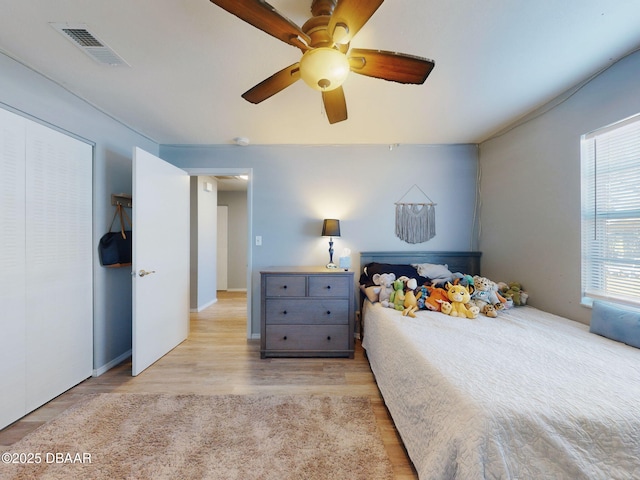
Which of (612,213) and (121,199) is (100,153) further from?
(612,213)

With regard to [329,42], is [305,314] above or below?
below

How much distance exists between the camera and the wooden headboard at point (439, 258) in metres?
3.06

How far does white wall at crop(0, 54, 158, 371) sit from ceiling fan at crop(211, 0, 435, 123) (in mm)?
1747

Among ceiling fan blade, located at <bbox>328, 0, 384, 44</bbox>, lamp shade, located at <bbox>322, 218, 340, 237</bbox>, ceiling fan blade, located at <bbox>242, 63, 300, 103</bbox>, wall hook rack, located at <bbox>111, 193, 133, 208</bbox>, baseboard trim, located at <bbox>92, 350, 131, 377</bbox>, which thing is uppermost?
ceiling fan blade, located at <bbox>328, 0, 384, 44</bbox>

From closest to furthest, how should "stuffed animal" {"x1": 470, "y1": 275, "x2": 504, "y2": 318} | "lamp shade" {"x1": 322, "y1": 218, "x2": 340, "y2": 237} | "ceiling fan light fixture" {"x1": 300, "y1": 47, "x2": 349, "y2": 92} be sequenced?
"ceiling fan light fixture" {"x1": 300, "y1": 47, "x2": 349, "y2": 92} < "stuffed animal" {"x1": 470, "y1": 275, "x2": 504, "y2": 318} < "lamp shade" {"x1": 322, "y1": 218, "x2": 340, "y2": 237}

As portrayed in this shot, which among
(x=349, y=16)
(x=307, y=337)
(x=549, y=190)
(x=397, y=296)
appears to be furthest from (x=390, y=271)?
(x=349, y=16)

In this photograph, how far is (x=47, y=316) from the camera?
186 cm

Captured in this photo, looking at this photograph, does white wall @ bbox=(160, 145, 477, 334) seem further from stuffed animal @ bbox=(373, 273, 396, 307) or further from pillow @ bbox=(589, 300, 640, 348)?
pillow @ bbox=(589, 300, 640, 348)

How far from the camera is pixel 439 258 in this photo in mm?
3061

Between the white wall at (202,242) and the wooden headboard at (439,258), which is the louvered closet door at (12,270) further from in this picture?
the wooden headboard at (439,258)

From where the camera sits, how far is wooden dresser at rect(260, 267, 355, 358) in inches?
101

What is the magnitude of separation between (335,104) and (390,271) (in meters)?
1.79

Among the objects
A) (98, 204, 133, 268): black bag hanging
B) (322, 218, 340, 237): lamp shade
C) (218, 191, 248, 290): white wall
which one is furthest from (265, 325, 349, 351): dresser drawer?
(218, 191, 248, 290): white wall

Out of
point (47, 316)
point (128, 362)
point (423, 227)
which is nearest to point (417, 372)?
point (423, 227)
